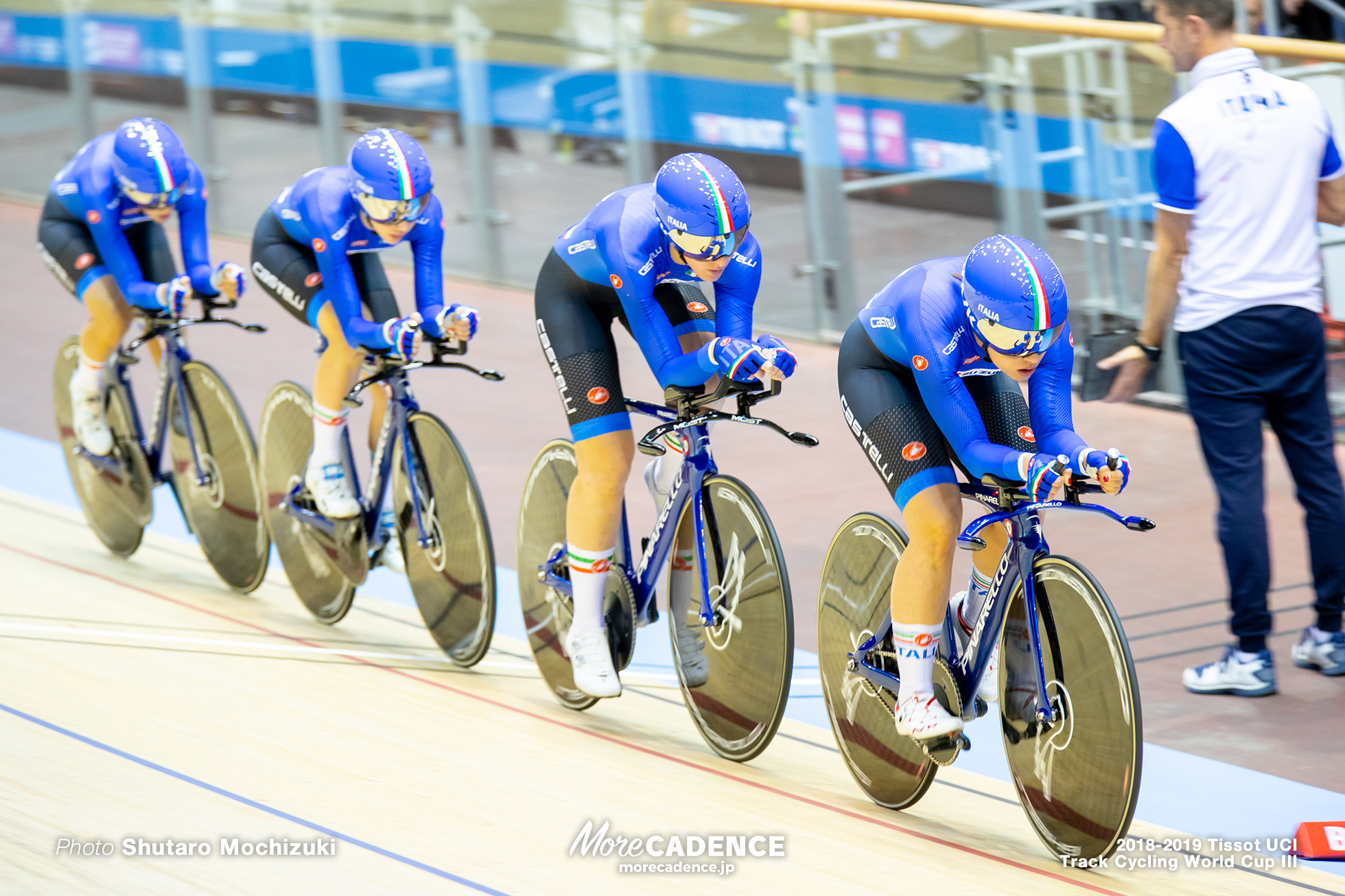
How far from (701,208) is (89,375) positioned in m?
2.90

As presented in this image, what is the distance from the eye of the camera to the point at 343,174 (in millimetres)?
4715

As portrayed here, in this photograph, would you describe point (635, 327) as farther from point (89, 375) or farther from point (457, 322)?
point (89, 375)

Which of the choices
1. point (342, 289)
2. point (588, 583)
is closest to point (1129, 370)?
point (588, 583)

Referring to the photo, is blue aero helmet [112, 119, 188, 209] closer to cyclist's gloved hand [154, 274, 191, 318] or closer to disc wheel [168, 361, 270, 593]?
cyclist's gloved hand [154, 274, 191, 318]

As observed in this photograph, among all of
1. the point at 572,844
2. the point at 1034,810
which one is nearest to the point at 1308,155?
the point at 1034,810

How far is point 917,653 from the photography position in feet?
11.4

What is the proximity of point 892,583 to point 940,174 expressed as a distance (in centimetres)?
466

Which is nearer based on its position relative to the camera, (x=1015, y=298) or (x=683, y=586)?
(x=1015, y=298)

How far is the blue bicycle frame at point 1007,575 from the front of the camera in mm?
3268

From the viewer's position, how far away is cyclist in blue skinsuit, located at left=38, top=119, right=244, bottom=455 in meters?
5.14

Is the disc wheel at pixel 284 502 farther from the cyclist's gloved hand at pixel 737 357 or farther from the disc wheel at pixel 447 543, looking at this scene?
the cyclist's gloved hand at pixel 737 357

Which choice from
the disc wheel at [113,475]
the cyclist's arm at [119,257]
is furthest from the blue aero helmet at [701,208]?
the disc wheel at [113,475]

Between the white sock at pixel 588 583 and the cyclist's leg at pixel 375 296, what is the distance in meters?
1.04

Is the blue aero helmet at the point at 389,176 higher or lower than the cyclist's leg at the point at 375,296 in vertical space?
higher
